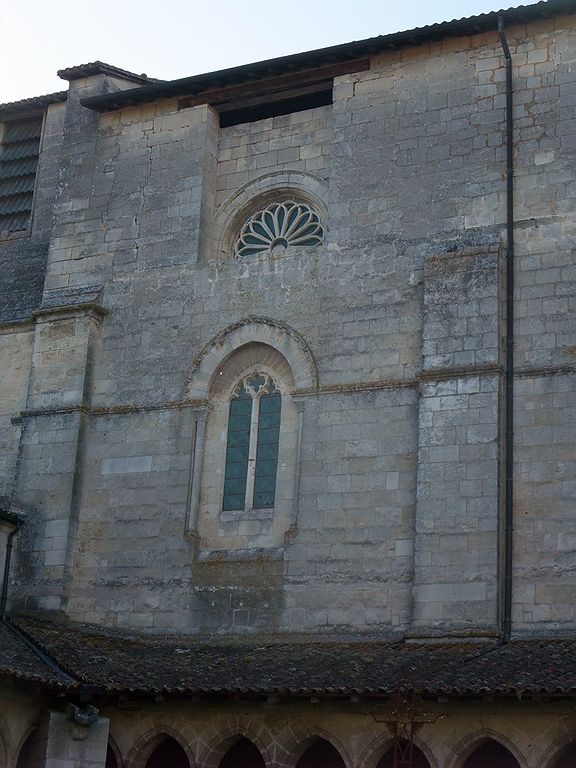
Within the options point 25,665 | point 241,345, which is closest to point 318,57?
point 241,345

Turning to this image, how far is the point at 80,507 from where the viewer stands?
69.9 feet

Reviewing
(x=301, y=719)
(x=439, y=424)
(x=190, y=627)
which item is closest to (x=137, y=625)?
(x=190, y=627)

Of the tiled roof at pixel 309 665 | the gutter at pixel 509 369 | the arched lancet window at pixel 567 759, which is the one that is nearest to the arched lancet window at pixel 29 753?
the tiled roof at pixel 309 665

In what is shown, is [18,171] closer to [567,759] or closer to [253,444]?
[253,444]

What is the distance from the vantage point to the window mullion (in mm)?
20500

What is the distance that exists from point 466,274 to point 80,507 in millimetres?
6392

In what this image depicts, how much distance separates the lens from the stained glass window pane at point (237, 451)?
67.7 feet

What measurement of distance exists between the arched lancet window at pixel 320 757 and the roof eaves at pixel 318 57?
9.67 m

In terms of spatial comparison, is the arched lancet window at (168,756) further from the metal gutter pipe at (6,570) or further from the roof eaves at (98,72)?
the roof eaves at (98,72)

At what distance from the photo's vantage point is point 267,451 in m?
20.6

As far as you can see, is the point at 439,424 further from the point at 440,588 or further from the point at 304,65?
the point at 304,65

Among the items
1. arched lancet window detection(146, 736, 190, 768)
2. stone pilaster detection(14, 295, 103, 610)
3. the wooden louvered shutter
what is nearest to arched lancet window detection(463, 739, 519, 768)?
arched lancet window detection(146, 736, 190, 768)

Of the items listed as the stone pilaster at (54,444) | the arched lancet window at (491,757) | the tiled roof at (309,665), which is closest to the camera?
the tiled roof at (309,665)

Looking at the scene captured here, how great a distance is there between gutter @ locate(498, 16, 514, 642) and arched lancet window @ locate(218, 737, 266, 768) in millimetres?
3391
